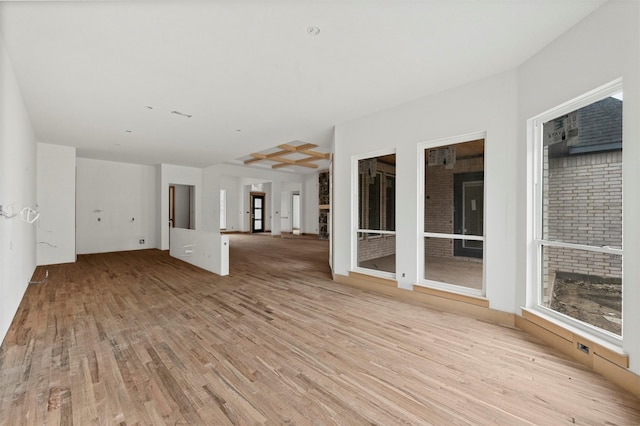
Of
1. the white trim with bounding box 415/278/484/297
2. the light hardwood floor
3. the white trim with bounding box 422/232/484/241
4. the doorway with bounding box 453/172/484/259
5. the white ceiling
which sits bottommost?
the light hardwood floor

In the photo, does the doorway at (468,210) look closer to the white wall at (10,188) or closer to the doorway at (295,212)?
the white wall at (10,188)

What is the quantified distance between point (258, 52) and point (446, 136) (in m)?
2.46

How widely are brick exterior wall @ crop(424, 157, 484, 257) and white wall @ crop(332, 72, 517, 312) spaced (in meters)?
0.17

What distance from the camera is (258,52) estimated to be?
2.72 m

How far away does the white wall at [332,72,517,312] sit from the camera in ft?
10.4

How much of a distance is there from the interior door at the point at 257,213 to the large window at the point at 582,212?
13.9m

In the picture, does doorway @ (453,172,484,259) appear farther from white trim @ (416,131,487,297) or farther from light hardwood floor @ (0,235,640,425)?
light hardwood floor @ (0,235,640,425)

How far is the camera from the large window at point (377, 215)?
441 cm

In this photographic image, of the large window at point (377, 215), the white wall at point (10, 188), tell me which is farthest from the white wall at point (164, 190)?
the large window at point (377, 215)

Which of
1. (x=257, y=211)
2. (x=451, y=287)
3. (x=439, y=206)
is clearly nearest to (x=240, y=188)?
(x=257, y=211)

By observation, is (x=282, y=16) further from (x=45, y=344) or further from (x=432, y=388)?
(x=45, y=344)

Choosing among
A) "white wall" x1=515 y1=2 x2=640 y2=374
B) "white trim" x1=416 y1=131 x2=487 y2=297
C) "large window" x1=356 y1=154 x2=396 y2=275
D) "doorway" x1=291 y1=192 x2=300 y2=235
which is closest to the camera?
"white wall" x1=515 y1=2 x2=640 y2=374

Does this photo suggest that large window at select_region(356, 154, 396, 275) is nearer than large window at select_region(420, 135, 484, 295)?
No

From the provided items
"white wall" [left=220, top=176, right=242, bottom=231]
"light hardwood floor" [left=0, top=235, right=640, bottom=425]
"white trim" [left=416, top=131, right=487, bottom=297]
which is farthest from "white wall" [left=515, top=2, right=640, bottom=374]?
"white wall" [left=220, top=176, right=242, bottom=231]
